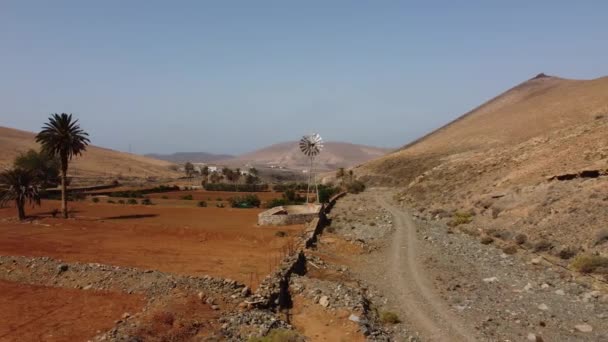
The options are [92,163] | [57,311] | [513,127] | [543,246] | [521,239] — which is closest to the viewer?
[57,311]

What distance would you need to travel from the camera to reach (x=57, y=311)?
60.5 ft

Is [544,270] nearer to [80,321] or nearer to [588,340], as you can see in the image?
[588,340]

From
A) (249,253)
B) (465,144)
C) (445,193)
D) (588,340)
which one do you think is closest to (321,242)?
(249,253)

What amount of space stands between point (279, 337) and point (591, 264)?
1565cm

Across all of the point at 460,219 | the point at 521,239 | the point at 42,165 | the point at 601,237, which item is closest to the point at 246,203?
the point at 460,219

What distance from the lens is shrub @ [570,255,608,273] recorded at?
843 inches

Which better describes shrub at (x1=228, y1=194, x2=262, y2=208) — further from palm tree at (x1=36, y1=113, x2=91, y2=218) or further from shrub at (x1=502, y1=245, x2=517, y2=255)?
shrub at (x1=502, y1=245, x2=517, y2=255)

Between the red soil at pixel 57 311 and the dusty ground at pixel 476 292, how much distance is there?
33.7 ft

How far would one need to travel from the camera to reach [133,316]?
647 inches

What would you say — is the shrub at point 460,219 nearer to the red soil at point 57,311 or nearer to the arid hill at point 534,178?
the arid hill at point 534,178

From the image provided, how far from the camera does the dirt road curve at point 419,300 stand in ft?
54.9

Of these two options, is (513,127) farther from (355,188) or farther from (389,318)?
(389,318)

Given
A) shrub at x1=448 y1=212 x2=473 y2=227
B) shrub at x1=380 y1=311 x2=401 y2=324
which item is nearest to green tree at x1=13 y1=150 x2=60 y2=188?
shrub at x1=448 y1=212 x2=473 y2=227

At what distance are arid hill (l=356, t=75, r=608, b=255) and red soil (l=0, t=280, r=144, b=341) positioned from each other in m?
22.1
